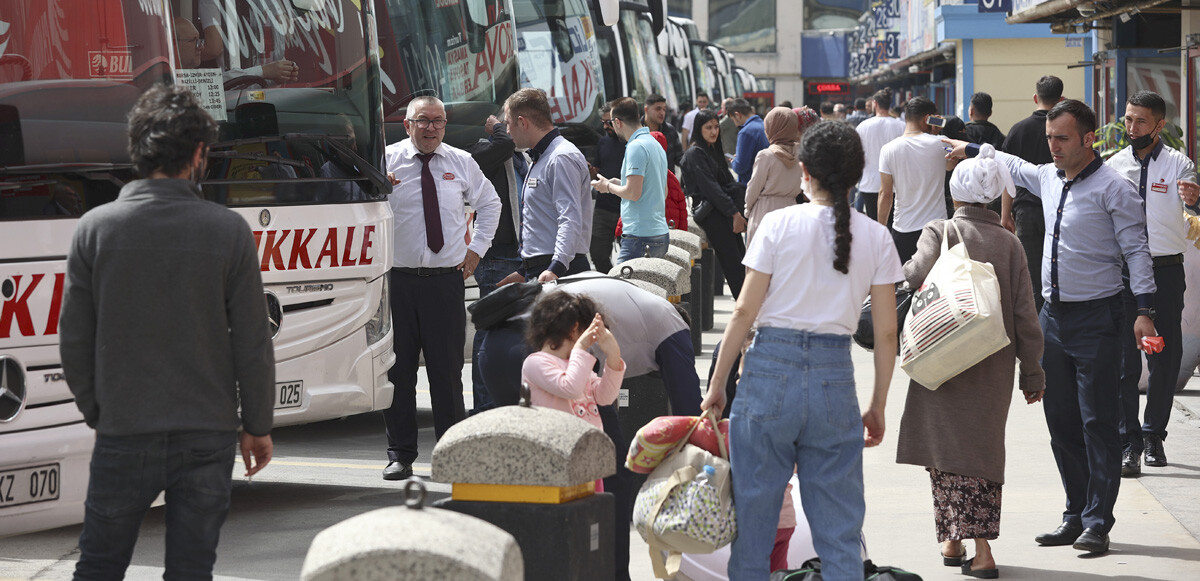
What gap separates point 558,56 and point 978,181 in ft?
29.6

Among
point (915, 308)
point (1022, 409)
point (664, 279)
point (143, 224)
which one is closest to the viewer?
point (143, 224)

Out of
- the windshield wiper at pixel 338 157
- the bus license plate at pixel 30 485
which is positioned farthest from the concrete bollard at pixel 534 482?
the windshield wiper at pixel 338 157

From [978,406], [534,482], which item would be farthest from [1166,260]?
[534,482]

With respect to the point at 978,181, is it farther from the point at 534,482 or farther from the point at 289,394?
the point at 289,394

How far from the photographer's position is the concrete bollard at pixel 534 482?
14.8 feet

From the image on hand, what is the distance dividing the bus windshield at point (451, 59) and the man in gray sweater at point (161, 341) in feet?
21.5

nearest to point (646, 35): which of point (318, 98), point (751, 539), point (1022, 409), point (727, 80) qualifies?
point (1022, 409)

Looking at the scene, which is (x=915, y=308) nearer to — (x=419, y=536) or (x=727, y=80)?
(x=419, y=536)

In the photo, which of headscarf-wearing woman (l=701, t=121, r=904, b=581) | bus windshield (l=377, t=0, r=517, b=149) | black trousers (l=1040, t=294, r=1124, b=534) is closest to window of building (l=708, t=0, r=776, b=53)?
bus windshield (l=377, t=0, r=517, b=149)

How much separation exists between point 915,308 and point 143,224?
3.12m

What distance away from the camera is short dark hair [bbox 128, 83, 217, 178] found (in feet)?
13.7

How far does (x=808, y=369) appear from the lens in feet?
15.1

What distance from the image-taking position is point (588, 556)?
4.64 meters

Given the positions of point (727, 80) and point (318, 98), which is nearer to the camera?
point (318, 98)
